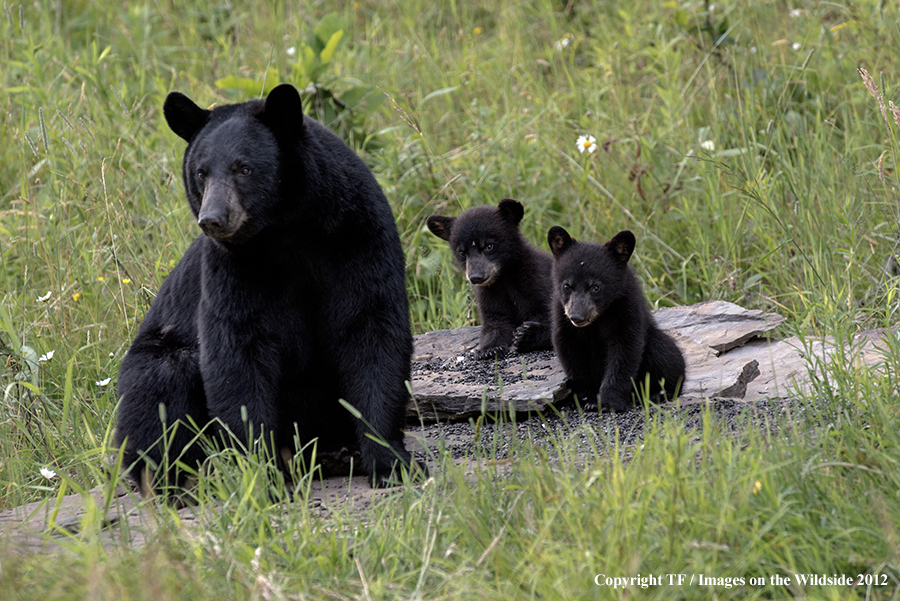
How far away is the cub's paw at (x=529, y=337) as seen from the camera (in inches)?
204

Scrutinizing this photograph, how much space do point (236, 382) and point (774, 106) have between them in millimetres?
4656

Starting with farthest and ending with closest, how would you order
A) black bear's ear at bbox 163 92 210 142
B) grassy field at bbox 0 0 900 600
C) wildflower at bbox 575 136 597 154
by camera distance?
wildflower at bbox 575 136 597 154, black bear's ear at bbox 163 92 210 142, grassy field at bbox 0 0 900 600

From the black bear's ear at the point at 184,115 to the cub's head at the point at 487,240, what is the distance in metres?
2.02

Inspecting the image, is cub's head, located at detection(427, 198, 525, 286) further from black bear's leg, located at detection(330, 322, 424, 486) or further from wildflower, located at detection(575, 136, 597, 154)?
black bear's leg, located at detection(330, 322, 424, 486)

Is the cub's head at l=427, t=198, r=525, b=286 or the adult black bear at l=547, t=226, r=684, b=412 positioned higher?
the cub's head at l=427, t=198, r=525, b=286

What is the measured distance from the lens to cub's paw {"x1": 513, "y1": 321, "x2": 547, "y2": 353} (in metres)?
5.18

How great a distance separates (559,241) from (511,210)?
37.0 inches

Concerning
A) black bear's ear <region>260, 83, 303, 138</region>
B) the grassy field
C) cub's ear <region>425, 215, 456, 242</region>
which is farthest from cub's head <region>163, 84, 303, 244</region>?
cub's ear <region>425, 215, 456, 242</region>

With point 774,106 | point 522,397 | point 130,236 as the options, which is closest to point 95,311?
point 130,236

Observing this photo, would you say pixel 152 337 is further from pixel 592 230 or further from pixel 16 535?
pixel 592 230

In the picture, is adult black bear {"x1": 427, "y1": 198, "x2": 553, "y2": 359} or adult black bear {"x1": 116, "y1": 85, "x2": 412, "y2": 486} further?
adult black bear {"x1": 427, "y1": 198, "x2": 553, "y2": 359}

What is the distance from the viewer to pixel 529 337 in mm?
5203

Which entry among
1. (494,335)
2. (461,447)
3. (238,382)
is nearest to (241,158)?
(238,382)

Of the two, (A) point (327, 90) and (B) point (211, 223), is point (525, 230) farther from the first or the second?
(B) point (211, 223)
